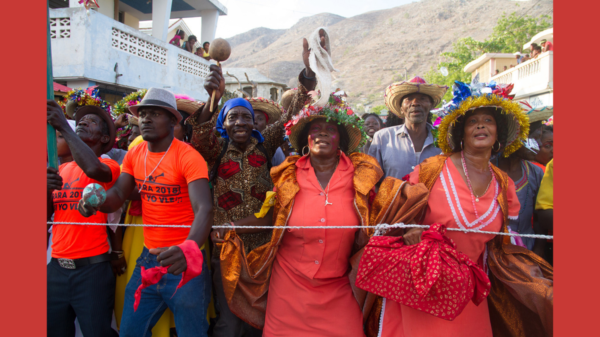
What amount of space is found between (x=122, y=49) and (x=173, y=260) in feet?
37.7

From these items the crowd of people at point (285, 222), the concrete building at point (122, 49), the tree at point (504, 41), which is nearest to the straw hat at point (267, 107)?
the crowd of people at point (285, 222)

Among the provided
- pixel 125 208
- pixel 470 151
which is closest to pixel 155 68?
pixel 125 208

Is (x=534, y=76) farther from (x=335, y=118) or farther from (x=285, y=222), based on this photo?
(x=285, y=222)

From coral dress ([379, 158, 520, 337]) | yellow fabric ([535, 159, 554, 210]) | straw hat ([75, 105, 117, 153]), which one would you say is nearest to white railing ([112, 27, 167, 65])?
straw hat ([75, 105, 117, 153])

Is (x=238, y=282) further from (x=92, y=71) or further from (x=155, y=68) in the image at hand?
(x=155, y=68)

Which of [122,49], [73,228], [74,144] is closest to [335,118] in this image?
[74,144]

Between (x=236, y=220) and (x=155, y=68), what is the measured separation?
11528mm

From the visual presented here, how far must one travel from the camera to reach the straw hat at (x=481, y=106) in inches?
107

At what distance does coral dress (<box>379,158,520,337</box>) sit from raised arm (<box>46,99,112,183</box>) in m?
2.49

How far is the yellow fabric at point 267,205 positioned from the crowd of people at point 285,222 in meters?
0.01

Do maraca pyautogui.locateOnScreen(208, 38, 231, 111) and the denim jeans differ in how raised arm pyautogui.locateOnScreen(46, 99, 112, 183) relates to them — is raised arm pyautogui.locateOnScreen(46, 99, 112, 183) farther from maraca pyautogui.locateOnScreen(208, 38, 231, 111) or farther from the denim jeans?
maraca pyautogui.locateOnScreen(208, 38, 231, 111)

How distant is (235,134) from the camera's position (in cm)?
315

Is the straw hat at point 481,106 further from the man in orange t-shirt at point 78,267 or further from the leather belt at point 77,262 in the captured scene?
the leather belt at point 77,262

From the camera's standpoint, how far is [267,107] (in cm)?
460
